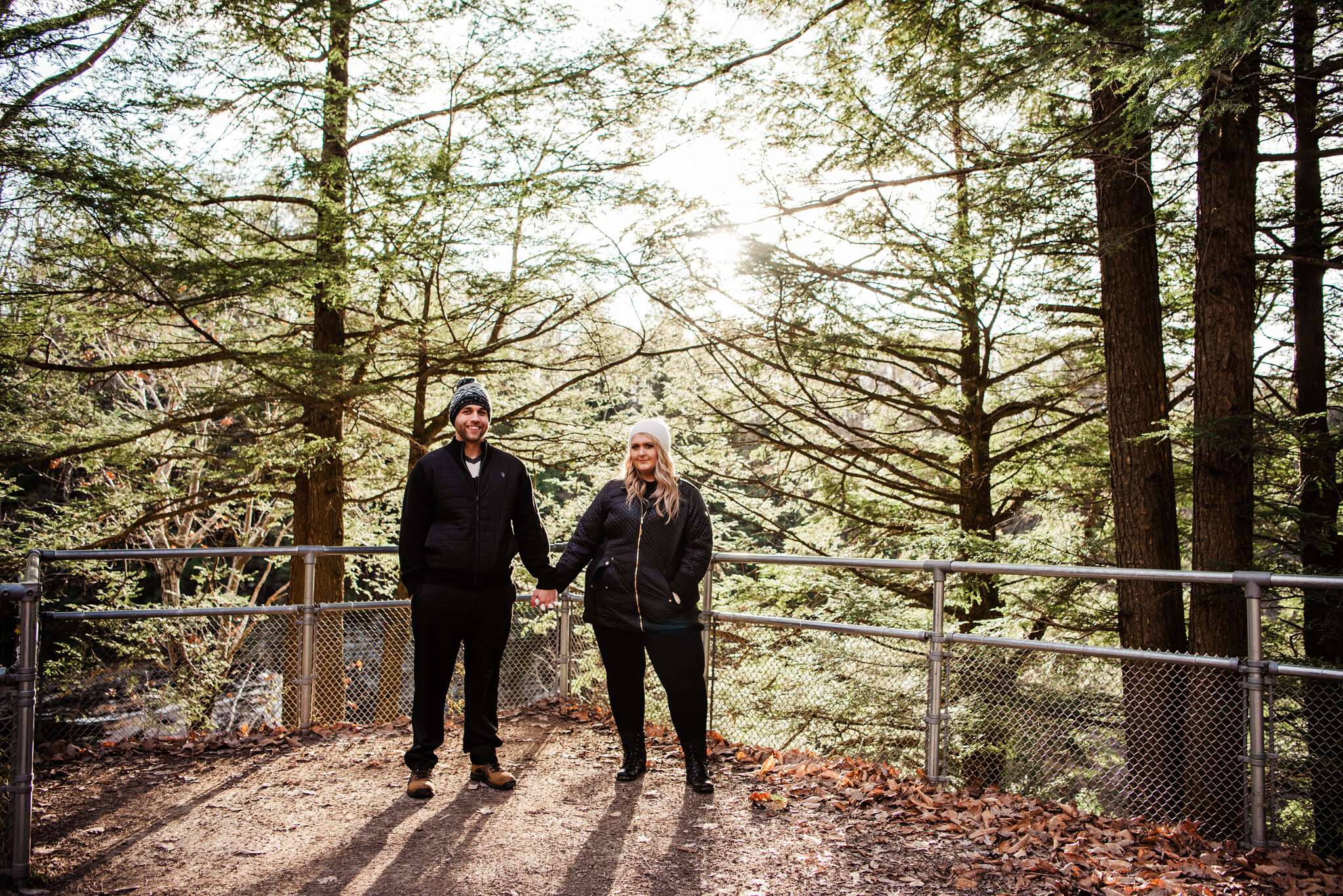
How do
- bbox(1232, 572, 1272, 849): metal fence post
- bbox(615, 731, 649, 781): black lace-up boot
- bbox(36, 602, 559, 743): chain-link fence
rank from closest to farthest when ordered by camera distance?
bbox(1232, 572, 1272, 849): metal fence post, bbox(615, 731, 649, 781): black lace-up boot, bbox(36, 602, 559, 743): chain-link fence

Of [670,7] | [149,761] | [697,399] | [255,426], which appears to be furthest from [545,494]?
[149,761]

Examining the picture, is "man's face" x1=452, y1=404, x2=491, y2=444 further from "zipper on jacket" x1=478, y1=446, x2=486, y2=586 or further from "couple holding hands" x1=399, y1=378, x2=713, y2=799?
"zipper on jacket" x1=478, y1=446, x2=486, y2=586

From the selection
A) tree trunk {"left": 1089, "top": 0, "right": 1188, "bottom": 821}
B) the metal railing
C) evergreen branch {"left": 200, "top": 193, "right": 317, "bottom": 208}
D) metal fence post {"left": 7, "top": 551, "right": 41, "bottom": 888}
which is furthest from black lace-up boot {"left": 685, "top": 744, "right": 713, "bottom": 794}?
evergreen branch {"left": 200, "top": 193, "right": 317, "bottom": 208}

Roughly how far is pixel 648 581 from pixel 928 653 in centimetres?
176

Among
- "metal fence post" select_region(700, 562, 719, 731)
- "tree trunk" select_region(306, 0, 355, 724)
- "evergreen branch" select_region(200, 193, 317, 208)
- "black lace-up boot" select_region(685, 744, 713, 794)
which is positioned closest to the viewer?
"black lace-up boot" select_region(685, 744, 713, 794)

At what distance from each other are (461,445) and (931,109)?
4664mm

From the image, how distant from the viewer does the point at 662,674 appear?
4.55 metres

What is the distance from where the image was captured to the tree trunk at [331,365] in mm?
8164

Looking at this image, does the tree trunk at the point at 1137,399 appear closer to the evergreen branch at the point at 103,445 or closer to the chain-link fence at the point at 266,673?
the chain-link fence at the point at 266,673

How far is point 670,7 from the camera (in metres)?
8.95

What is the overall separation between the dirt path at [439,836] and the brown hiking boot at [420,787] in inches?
2.3

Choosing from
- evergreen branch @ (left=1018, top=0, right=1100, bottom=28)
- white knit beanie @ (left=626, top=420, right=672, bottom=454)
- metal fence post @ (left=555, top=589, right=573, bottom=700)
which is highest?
evergreen branch @ (left=1018, top=0, right=1100, bottom=28)

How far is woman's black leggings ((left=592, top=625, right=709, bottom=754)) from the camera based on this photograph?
4508 millimetres

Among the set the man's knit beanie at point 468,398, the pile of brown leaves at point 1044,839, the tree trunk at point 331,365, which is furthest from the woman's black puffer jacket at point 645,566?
the tree trunk at point 331,365
